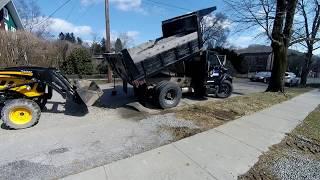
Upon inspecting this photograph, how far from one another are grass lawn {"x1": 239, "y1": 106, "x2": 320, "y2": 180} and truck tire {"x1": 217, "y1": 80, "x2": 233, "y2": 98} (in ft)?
16.7

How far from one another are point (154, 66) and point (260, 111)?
148 inches

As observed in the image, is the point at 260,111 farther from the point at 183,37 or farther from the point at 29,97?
the point at 29,97

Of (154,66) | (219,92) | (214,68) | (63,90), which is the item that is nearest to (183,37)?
(154,66)

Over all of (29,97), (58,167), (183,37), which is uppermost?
(183,37)

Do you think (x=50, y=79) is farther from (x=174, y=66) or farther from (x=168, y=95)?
(x=174, y=66)

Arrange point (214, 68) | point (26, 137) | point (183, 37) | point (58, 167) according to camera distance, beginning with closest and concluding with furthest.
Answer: point (58, 167) < point (26, 137) < point (183, 37) < point (214, 68)

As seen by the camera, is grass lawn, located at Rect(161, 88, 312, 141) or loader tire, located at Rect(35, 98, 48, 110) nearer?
grass lawn, located at Rect(161, 88, 312, 141)

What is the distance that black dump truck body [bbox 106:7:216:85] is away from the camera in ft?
27.7

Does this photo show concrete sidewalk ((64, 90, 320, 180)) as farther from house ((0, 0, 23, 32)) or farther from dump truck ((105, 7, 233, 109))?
house ((0, 0, 23, 32))

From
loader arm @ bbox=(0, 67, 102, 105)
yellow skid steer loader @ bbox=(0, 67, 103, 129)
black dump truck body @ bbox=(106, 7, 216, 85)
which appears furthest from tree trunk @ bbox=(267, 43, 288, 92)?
loader arm @ bbox=(0, 67, 102, 105)

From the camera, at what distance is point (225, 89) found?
11.7m

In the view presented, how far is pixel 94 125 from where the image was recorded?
6957mm

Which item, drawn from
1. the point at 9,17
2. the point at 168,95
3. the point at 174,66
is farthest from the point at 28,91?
the point at 9,17

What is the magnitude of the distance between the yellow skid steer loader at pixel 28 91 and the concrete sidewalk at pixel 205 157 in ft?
10.8
